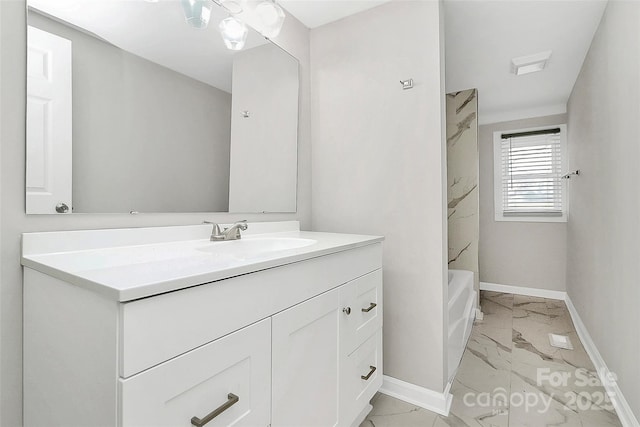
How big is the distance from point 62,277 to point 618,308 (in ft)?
7.87

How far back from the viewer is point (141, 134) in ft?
3.87

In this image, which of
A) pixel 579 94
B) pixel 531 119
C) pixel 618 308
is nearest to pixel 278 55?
pixel 618 308

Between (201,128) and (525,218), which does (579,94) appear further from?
(201,128)

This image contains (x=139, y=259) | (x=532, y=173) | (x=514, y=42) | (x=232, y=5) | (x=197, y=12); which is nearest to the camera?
(x=139, y=259)

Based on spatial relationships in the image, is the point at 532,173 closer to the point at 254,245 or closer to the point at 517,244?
the point at 517,244

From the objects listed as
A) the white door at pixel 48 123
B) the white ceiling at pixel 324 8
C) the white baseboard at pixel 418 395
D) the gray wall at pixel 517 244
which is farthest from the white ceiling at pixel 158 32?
the gray wall at pixel 517 244

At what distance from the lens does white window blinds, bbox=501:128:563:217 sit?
11.9ft

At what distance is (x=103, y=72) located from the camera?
3.52 ft

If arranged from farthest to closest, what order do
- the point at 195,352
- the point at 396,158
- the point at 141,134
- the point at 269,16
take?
the point at 396,158 → the point at 269,16 → the point at 141,134 → the point at 195,352

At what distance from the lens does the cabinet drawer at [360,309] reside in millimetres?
1268

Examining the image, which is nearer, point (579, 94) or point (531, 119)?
point (579, 94)

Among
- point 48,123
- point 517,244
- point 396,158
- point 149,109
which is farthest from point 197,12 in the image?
point 517,244

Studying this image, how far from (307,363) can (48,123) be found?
1.13 m

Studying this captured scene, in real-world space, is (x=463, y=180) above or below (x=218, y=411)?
above
